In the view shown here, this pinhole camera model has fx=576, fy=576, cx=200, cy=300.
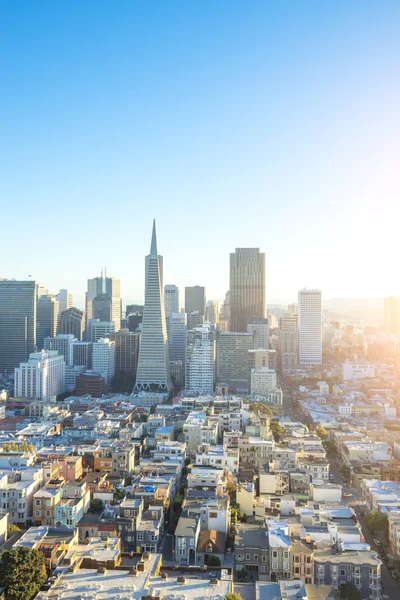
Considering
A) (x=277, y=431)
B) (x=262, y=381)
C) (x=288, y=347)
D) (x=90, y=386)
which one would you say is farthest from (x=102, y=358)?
(x=277, y=431)

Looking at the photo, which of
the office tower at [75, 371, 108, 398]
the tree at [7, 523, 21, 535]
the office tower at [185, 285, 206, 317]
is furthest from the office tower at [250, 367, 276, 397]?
the office tower at [185, 285, 206, 317]

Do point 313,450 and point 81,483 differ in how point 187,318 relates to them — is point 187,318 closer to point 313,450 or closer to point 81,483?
point 313,450

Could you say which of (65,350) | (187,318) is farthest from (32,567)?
(187,318)

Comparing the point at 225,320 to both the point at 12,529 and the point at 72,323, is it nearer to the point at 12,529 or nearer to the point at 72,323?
the point at 72,323

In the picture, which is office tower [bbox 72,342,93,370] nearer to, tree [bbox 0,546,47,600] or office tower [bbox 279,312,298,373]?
office tower [bbox 279,312,298,373]

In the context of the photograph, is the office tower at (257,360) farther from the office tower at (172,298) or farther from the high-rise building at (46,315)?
the office tower at (172,298)

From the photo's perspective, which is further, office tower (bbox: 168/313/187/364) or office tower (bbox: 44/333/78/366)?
office tower (bbox: 168/313/187/364)

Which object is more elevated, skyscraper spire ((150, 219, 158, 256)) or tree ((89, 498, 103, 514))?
skyscraper spire ((150, 219, 158, 256))
